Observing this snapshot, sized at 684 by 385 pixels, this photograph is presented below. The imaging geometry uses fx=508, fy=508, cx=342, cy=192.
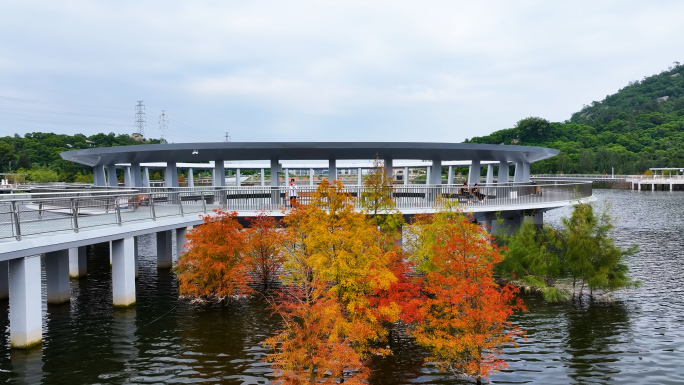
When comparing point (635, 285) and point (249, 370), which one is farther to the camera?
point (635, 285)

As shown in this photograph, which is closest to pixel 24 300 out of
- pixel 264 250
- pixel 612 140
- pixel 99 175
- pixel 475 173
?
pixel 264 250

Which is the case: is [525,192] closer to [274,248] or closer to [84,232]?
[274,248]

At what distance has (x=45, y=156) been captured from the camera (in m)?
104

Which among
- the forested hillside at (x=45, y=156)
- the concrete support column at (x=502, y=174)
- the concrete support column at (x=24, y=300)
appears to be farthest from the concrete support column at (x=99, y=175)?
the concrete support column at (x=502, y=174)

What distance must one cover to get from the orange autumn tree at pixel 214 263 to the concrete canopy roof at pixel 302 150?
11017 millimetres

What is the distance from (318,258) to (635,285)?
49.4 ft

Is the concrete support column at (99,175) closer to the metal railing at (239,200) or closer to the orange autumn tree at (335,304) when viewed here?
the metal railing at (239,200)

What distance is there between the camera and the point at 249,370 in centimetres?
1451

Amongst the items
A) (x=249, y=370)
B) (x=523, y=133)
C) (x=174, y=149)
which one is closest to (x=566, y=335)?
(x=249, y=370)

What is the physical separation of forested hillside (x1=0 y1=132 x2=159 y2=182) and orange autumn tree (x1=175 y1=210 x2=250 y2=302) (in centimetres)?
5992

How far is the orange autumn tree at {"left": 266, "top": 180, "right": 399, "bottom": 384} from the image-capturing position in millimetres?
10961

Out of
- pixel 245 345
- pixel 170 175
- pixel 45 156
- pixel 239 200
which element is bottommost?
pixel 245 345

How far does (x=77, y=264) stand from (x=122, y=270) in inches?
298

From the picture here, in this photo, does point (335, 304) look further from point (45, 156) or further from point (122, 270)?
point (45, 156)
